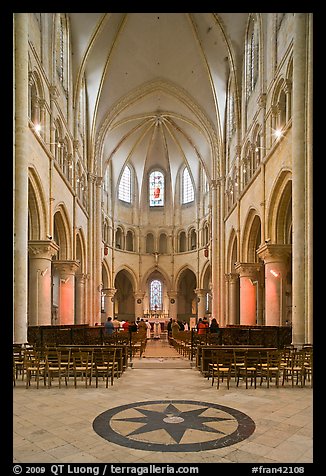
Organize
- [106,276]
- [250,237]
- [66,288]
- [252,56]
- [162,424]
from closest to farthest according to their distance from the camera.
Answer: [162,424]
[252,56]
[250,237]
[66,288]
[106,276]

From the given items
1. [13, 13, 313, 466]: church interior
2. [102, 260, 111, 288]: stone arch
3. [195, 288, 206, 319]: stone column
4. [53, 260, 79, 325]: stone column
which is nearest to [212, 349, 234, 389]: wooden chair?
[13, 13, 313, 466]: church interior

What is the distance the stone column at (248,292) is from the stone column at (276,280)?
5.61 meters

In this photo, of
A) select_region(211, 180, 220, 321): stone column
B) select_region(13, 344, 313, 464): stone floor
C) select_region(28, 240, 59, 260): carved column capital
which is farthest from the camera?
select_region(211, 180, 220, 321): stone column

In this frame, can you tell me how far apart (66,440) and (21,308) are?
8354 mm

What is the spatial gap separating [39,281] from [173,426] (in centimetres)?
1472

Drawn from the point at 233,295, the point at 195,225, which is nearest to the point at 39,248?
the point at 233,295

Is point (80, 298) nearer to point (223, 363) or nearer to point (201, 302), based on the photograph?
point (201, 302)

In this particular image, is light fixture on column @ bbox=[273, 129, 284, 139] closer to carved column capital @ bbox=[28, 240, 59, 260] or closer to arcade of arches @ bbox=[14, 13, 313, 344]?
arcade of arches @ bbox=[14, 13, 313, 344]

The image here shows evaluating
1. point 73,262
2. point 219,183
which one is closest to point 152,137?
point 219,183

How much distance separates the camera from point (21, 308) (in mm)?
14508

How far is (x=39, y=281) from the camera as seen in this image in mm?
20938

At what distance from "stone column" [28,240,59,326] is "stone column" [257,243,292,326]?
10452 mm

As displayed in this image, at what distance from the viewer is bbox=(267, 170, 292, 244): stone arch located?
20620 millimetres
